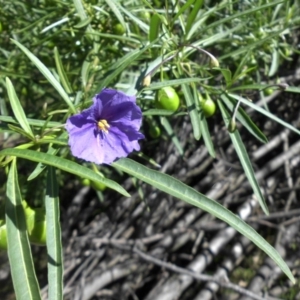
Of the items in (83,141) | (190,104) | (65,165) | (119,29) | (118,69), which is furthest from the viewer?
(119,29)

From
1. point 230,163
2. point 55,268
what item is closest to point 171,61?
point 55,268

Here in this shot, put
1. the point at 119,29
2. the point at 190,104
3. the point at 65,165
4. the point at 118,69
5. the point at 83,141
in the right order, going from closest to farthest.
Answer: the point at 65,165, the point at 83,141, the point at 118,69, the point at 190,104, the point at 119,29

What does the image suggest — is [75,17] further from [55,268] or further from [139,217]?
[139,217]

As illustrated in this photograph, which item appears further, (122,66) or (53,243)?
(122,66)

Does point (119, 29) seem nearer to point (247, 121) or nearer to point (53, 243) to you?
point (247, 121)

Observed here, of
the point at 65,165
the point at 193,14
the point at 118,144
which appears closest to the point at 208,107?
the point at 193,14

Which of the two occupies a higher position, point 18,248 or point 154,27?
point 154,27
